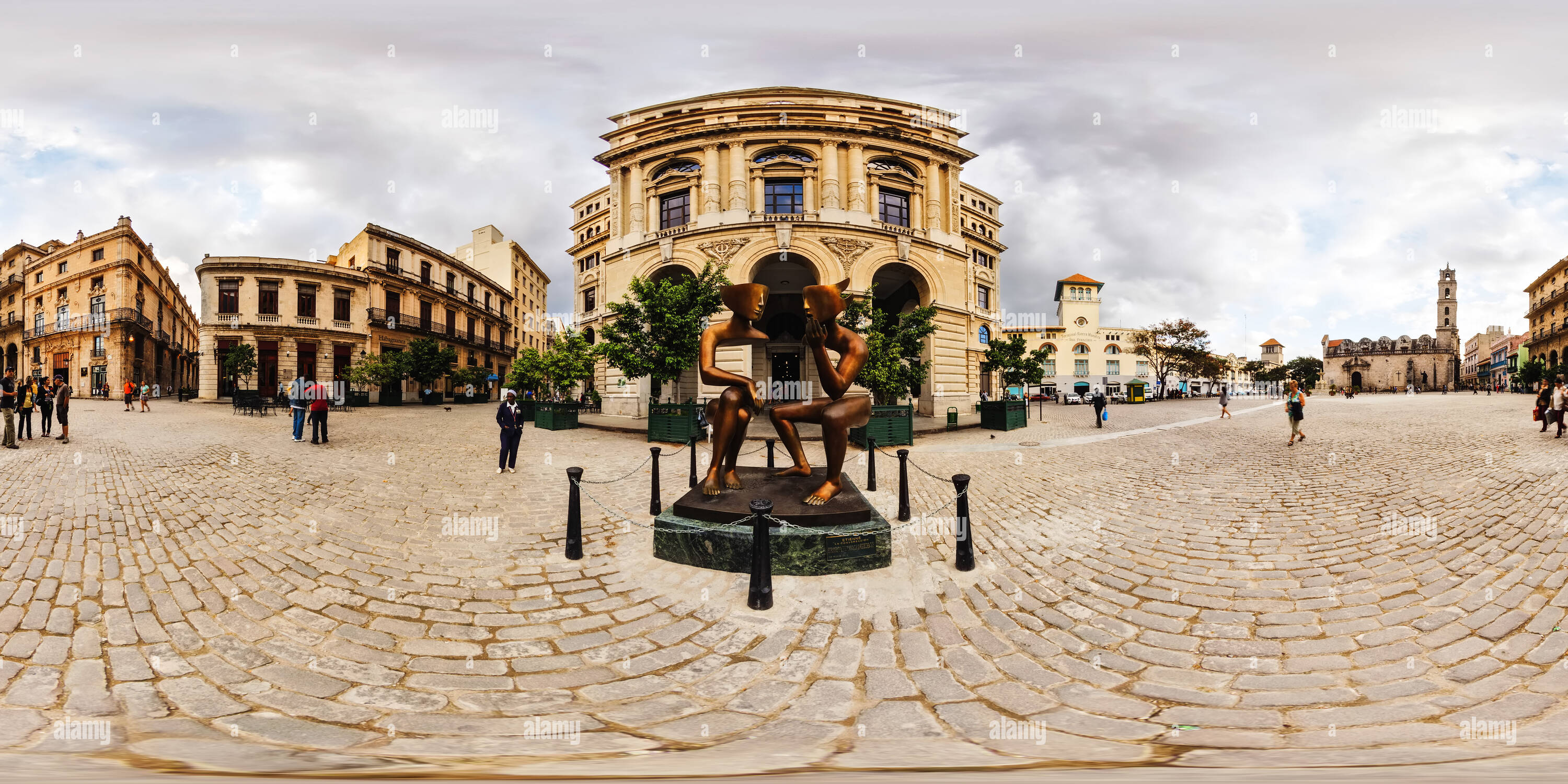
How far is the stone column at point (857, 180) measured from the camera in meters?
24.4

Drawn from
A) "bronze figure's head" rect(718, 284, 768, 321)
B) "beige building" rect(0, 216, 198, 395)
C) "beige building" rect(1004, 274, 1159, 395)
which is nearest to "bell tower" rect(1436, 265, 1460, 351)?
"beige building" rect(1004, 274, 1159, 395)

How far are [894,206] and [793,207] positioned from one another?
16.6 ft

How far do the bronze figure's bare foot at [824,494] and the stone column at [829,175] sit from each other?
67.4 ft

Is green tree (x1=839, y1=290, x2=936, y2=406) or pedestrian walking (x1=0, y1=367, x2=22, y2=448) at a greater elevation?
green tree (x1=839, y1=290, x2=936, y2=406)

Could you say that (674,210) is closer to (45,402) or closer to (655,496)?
(45,402)

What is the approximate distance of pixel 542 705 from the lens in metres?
2.85

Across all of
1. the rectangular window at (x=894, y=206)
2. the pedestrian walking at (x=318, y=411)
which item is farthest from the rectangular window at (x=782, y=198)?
the pedestrian walking at (x=318, y=411)

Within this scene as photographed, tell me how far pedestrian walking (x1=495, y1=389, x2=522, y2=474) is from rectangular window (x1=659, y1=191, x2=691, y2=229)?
17.5 meters

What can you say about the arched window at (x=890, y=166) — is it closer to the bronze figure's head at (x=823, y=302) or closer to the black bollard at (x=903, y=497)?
the bronze figure's head at (x=823, y=302)

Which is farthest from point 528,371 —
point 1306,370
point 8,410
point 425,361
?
point 1306,370

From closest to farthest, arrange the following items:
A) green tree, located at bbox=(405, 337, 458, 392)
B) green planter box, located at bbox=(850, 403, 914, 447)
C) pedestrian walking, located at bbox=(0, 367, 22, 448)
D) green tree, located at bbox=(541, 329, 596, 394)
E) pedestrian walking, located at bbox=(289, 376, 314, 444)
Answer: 1. pedestrian walking, located at bbox=(0, 367, 22, 448)
2. pedestrian walking, located at bbox=(289, 376, 314, 444)
3. green planter box, located at bbox=(850, 403, 914, 447)
4. green tree, located at bbox=(541, 329, 596, 394)
5. green tree, located at bbox=(405, 337, 458, 392)

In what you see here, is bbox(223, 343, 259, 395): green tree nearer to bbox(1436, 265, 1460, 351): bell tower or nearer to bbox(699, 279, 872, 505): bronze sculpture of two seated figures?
bbox(699, 279, 872, 505): bronze sculpture of two seated figures

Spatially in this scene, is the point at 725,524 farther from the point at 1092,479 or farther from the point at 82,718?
the point at 1092,479

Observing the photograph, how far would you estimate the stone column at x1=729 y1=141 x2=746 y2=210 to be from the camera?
942 inches
